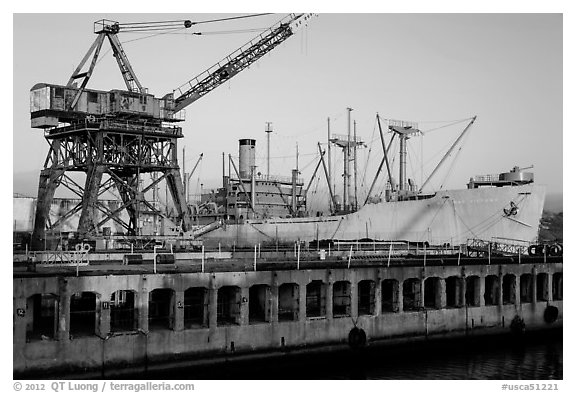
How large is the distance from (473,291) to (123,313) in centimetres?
2577

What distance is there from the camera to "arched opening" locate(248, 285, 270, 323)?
40.2 m

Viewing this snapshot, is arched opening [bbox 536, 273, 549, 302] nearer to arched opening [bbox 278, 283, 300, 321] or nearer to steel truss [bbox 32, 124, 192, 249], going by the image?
arched opening [bbox 278, 283, 300, 321]

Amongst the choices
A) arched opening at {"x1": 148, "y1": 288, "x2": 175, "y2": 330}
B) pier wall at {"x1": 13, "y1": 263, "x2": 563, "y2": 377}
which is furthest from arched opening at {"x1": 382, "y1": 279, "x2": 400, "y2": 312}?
arched opening at {"x1": 148, "y1": 288, "x2": 175, "y2": 330}

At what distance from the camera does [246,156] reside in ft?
368

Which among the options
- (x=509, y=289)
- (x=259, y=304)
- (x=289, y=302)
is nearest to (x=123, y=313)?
(x=259, y=304)

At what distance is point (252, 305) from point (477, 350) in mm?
14304

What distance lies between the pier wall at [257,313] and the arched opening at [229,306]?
59 millimetres

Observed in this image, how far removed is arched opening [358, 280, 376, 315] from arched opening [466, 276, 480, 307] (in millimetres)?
6855

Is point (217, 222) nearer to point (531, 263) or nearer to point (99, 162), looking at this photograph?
point (99, 162)

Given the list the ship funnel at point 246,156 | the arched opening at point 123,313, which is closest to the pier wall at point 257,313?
the arched opening at point 123,313

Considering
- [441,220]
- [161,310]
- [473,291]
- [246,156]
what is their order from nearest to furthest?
[161,310], [473,291], [441,220], [246,156]

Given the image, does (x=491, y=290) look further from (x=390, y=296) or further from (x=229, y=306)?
(x=229, y=306)

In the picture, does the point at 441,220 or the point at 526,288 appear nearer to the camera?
the point at 526,288
